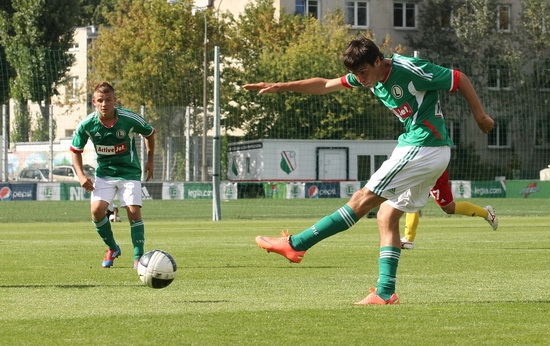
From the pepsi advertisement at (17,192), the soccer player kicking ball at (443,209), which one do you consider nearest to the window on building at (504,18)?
the pepsi advertisement at (17,192)

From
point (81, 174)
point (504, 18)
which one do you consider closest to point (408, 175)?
point (81, 174)

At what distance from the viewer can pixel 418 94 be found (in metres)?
9.08

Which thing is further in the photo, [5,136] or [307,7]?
[307,7]

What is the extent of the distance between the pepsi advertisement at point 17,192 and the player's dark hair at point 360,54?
2288 centimetres

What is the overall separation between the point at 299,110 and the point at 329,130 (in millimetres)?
1404

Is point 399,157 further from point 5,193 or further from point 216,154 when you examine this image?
point 5,193

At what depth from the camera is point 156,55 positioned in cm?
2977

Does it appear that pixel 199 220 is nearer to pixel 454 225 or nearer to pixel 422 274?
pixel 454 225

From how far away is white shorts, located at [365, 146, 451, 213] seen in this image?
8.98m

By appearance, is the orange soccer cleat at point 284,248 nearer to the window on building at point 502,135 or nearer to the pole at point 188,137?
the pole at point 188,137

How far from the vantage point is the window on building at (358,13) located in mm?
66375

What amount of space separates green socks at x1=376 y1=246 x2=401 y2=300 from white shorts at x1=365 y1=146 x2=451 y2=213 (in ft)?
1.12

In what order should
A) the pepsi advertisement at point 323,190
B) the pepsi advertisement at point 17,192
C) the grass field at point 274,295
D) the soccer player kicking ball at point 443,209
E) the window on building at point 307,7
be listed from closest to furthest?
the grass field at point 274,295, the soccer player kicking ball at point 443,209, the pepsi advertisement at point 17,192, the pepsi advertisement at point 323,190, the window on building at point 307,7

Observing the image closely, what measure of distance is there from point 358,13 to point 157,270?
58.0 meters
